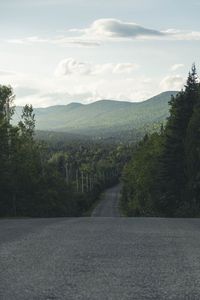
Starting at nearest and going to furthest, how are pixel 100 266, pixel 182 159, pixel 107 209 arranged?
pixel 100 266
pixel 182 159
pixel 107 209

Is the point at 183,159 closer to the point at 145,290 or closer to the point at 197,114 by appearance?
the point at 197,114

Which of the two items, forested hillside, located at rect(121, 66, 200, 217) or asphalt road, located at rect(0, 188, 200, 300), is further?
forested hillside, located at rect(121, 66, 200, 217)

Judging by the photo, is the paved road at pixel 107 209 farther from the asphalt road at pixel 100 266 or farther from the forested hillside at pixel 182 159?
the asphalt road at pixel 100 266

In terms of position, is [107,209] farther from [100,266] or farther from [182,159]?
[100,266]

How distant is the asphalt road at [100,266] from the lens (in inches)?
232

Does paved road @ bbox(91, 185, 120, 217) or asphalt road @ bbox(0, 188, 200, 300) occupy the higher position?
asphalt road @ bbox(0, 188, 200, 300)

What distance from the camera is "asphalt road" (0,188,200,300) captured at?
5887mm

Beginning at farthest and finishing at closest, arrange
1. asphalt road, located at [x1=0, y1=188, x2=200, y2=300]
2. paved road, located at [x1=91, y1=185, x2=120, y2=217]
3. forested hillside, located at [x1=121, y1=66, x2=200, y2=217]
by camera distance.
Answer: paved road, located at [x1=91, y1=185, x2=120, y2=217] → forested hillside, located at [x1=121, y1=66, x2=200, y2=217] → asphalt road, located at [x1=0, y1=188, x2=200, y2=300]

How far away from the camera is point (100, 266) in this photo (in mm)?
7398

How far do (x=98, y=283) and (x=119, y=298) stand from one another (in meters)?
0.75

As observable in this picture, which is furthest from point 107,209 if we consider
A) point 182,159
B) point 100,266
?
point 100,266

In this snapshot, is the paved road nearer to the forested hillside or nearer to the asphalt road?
the forested hillside

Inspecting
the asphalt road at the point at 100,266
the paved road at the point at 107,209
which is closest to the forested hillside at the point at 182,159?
the asphalt road at the point at 100,266

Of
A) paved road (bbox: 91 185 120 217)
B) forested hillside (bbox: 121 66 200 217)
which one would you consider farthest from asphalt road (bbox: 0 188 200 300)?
paved road (bbox: 91 185 120 217)
